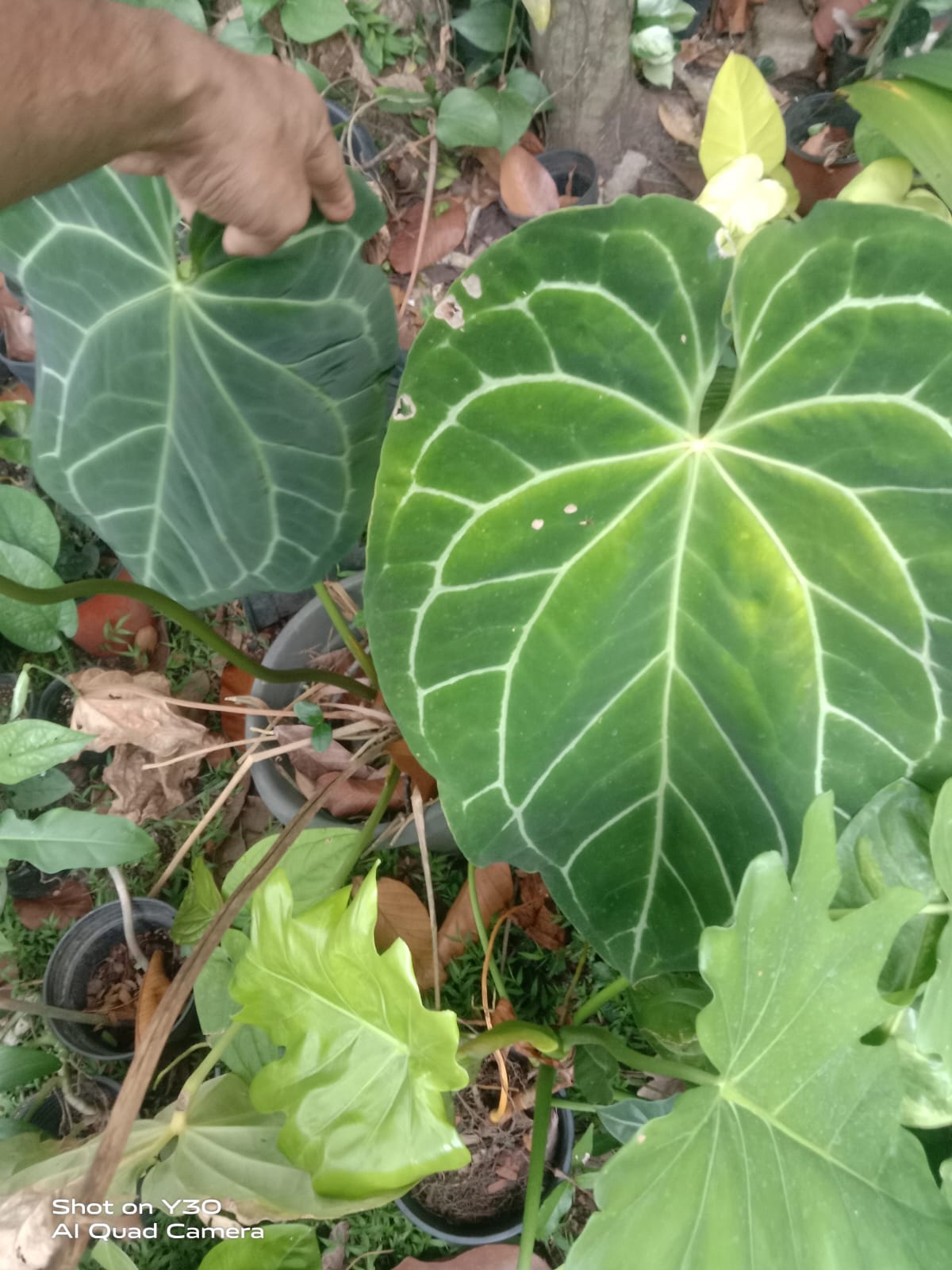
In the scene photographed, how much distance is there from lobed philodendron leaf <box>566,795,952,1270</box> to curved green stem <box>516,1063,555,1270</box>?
0.25 meters

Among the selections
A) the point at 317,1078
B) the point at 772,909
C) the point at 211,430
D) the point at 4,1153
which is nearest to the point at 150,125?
the point at 211,430

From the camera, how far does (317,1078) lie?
2.31 ft

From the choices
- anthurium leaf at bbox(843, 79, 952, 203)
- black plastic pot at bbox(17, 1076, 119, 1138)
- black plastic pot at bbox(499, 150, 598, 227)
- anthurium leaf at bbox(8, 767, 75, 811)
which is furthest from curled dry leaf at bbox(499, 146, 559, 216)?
black plastic pot at bbox(17, 1076, 119, 1138)

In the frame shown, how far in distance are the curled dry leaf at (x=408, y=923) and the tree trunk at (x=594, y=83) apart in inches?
56.3

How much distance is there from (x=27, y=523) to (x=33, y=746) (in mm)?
422

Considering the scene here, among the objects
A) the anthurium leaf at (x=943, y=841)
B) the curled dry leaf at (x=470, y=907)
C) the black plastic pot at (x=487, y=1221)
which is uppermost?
the anthurium leaf at (x=943, y=841)

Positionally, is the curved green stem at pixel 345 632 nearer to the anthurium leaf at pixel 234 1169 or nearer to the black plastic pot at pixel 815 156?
the anthurium leaf at pixel 234 1169

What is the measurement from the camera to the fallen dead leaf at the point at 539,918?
3.77 feet

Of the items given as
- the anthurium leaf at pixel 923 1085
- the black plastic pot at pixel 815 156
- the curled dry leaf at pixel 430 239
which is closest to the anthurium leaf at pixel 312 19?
the curled dry leaf at pixel 430 239

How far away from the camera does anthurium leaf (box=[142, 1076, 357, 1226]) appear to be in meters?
0.71

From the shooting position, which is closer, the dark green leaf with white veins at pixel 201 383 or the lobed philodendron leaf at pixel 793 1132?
the lobed philodendron leaf at pixel 793 1132

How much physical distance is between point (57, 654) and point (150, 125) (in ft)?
3.67

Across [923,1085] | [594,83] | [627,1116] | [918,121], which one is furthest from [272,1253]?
[594,83]

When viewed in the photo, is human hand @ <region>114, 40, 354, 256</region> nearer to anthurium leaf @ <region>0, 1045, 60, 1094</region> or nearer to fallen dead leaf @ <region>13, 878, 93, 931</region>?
anthurium leaf @ <region>0, 1045, 60, 1094</region>
